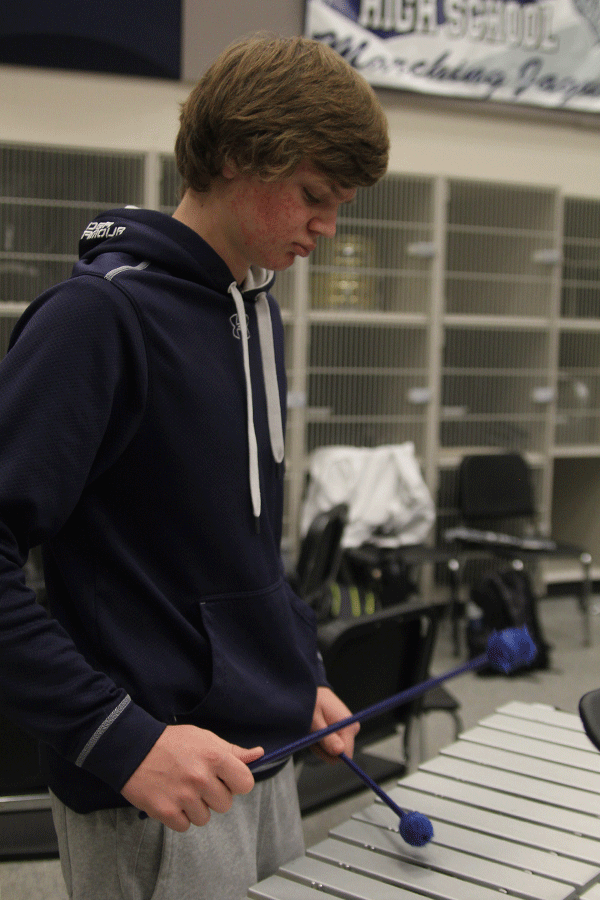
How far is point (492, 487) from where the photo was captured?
521 centimetres

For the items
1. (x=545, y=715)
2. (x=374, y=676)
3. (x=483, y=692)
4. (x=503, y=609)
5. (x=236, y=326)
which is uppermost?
(x=236, y=326)

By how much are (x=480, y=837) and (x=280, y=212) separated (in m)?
1.00

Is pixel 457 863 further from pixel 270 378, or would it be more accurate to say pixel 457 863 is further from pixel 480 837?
pixel 270 378

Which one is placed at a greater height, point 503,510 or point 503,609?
point 503,510

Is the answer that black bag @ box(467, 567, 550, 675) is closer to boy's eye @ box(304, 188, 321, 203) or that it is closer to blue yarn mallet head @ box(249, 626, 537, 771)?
blue yarn mallet head @ box(249, 626, 537, 771)

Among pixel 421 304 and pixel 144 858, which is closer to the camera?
pixel 144 858

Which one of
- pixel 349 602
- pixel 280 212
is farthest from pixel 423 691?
pixel 349 602

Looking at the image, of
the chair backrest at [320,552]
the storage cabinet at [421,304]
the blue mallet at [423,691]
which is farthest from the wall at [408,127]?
the blue mallet at [423,691]

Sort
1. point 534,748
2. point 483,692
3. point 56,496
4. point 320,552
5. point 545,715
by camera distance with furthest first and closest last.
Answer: point 483,692 → point 320,552 → point 545,715 → point 534,748 → point 56,496

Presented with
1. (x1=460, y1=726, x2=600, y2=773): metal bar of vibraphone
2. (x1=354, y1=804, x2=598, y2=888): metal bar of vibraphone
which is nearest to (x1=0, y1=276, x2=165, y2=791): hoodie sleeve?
(x1=354, y1=804, x2=598, y2=888): metal bar of vibraphone

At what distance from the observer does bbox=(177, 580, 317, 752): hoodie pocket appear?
1143 millimetres

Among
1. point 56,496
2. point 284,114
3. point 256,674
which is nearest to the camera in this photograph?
point 56,496

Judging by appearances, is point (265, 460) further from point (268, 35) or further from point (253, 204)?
point (268, 35)

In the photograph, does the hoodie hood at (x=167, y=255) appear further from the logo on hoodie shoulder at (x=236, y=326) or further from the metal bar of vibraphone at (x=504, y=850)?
the metal bar of vibraphone at (x=504, y=850)
